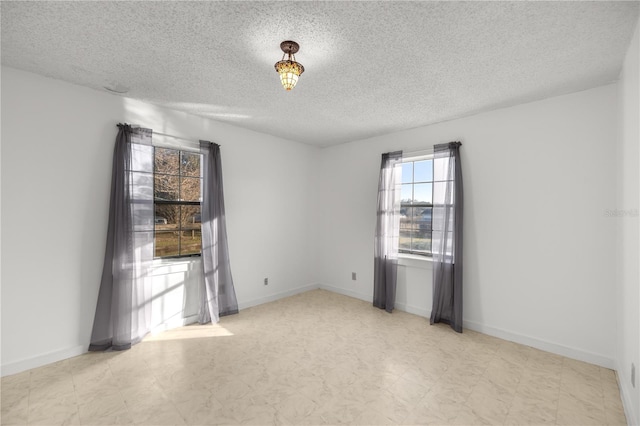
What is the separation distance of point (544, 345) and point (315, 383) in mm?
2512

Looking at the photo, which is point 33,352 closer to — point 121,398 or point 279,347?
point 121,398

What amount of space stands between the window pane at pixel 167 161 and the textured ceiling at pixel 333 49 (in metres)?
0.62

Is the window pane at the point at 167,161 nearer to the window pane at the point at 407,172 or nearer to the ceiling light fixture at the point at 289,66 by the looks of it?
the ceiling light fixture at the point at 289,66

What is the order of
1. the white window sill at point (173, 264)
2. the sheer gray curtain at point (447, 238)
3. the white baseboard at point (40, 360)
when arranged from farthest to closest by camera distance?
the sheer gray curtain at point (447, 238) < the white window sill at point (173, 264) < the white baseboard at point (40, 360)

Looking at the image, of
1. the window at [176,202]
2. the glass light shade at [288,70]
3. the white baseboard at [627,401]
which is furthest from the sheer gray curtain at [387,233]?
the window at [176,202]

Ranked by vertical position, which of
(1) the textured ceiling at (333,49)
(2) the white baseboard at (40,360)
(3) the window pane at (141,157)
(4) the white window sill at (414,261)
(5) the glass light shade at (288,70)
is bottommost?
(2) the white baseboard at (40,360)

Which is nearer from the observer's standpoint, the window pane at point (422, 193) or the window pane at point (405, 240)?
the window pane at point (422, 193)

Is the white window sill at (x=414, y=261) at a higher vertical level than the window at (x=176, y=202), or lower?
lower

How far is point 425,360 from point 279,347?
1510 mm

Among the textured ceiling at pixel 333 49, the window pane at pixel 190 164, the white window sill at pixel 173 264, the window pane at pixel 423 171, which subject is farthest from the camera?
the window pane at pixel 423 171

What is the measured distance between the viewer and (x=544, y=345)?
302cm

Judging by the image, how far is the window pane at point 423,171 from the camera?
4.09 meters

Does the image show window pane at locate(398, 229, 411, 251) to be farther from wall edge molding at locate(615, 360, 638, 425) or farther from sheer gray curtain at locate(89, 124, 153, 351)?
sheer gray curtain at locate(89, 124, 153, 351)

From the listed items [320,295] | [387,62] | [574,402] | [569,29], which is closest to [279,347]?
[320,295]
